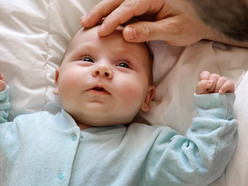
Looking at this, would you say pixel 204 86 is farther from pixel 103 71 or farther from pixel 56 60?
pixel 56 60

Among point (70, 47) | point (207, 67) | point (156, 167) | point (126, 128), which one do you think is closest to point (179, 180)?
point (156, 167)

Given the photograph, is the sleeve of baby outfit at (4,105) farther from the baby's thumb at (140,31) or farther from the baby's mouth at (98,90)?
the baby's thumb at (140,31)

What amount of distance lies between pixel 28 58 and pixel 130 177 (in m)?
0.49

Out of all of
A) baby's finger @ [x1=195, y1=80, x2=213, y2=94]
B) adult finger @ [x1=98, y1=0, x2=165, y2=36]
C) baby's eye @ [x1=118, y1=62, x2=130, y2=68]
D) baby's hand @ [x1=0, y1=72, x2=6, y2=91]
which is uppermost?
adult finger @ [x1=98, y1=0, x2=165, y2=36]

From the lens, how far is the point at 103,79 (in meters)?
0.79

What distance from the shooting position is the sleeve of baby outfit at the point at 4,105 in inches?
33.9

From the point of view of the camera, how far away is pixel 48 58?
990 mm

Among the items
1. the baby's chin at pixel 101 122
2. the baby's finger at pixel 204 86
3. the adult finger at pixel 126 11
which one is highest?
the adult finger at pixel 126 11

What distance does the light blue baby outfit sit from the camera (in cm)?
72

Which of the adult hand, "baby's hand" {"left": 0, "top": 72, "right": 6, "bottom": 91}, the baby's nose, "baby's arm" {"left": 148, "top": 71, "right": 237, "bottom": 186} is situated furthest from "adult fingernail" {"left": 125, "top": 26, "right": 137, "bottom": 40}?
"baby's hand" {"left": 0, "top": 72, "right": 6, "bottom": 91}

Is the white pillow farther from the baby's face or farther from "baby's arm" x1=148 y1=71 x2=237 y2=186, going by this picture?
"baby's arm" x1=148 y1=71 x2=237 y2=186

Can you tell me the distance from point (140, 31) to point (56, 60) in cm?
33

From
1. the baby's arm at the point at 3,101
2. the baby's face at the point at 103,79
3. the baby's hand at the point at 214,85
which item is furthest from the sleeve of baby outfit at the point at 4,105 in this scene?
the baby's hand at the point at 214,85

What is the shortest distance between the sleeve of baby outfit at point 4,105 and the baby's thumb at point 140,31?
0.38 meters
